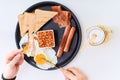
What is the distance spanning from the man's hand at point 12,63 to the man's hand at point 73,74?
19 centimetres

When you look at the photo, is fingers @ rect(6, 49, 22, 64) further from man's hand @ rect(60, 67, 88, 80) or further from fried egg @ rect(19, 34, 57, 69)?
man's hand @ rect(60, 67, 88, 80)

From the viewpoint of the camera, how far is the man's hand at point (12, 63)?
3.45ft

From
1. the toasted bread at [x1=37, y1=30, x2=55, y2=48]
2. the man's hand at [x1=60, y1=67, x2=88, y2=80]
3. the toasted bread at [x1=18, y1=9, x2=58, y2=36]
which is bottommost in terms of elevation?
the man's hand at [x1=60, y1=67, x2=88, y2=80]

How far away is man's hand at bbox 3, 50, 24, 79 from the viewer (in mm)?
1052

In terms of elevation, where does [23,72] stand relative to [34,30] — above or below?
below

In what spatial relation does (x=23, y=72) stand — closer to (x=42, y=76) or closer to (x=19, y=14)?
(x=42, y=76)

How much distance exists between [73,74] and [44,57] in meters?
0.18

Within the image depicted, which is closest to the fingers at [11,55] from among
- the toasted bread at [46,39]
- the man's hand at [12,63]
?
the man's hand at [12,63]

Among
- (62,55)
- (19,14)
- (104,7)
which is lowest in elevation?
(62,55)

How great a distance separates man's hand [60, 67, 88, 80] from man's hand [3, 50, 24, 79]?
0.61 feet

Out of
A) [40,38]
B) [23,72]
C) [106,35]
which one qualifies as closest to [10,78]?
[23,72]

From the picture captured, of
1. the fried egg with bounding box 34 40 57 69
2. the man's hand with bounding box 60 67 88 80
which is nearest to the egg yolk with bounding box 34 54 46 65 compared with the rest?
the fried egg with bounding box 34 40 57 69

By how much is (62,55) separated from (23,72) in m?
0.20

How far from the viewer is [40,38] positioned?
1079 mm
